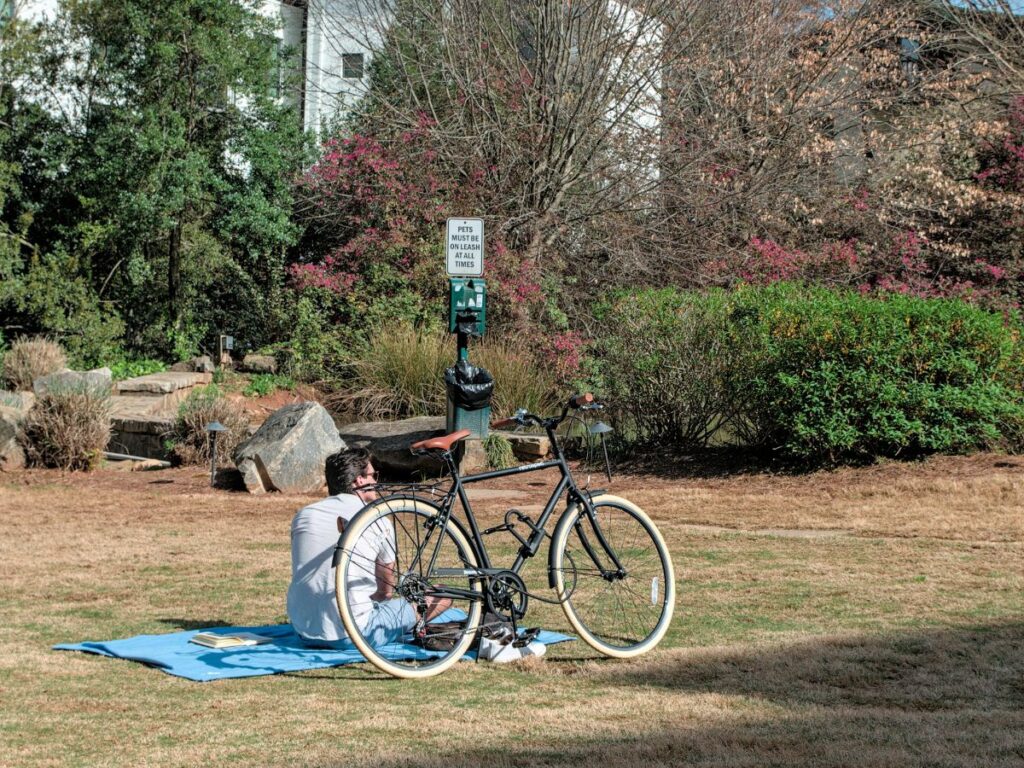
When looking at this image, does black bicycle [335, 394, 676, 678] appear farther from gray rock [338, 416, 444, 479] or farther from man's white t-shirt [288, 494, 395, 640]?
gray rock [338, 416, 444, 479]

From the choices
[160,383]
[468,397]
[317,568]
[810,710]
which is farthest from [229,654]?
[160,383]

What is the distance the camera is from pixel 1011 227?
22281mm

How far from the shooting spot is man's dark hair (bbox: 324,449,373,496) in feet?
20.8

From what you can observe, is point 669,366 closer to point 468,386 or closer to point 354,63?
point 468,386

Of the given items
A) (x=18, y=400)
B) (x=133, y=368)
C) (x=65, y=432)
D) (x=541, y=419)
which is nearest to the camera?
(x=541, y=419)

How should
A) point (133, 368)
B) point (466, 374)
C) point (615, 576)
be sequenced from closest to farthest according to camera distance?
1. point (615, 576)
2. point (466, 374)
3. point (133, 368)

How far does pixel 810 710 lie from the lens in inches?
201

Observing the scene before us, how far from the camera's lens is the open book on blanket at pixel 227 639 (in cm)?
635

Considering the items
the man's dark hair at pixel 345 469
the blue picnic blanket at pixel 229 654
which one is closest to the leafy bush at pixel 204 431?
the blue picnic blanket at pixel 229 654

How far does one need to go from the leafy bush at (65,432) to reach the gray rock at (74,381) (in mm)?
522

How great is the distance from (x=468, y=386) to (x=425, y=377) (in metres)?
3.44

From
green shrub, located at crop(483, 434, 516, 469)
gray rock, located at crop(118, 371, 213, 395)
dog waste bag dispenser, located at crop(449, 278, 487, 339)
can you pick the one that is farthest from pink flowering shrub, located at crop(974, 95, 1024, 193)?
gray rock, located at crop(118, 371, 213, 395)

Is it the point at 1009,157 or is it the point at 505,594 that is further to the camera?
the point at 1009,157

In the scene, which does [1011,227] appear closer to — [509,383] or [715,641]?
[509,383]
